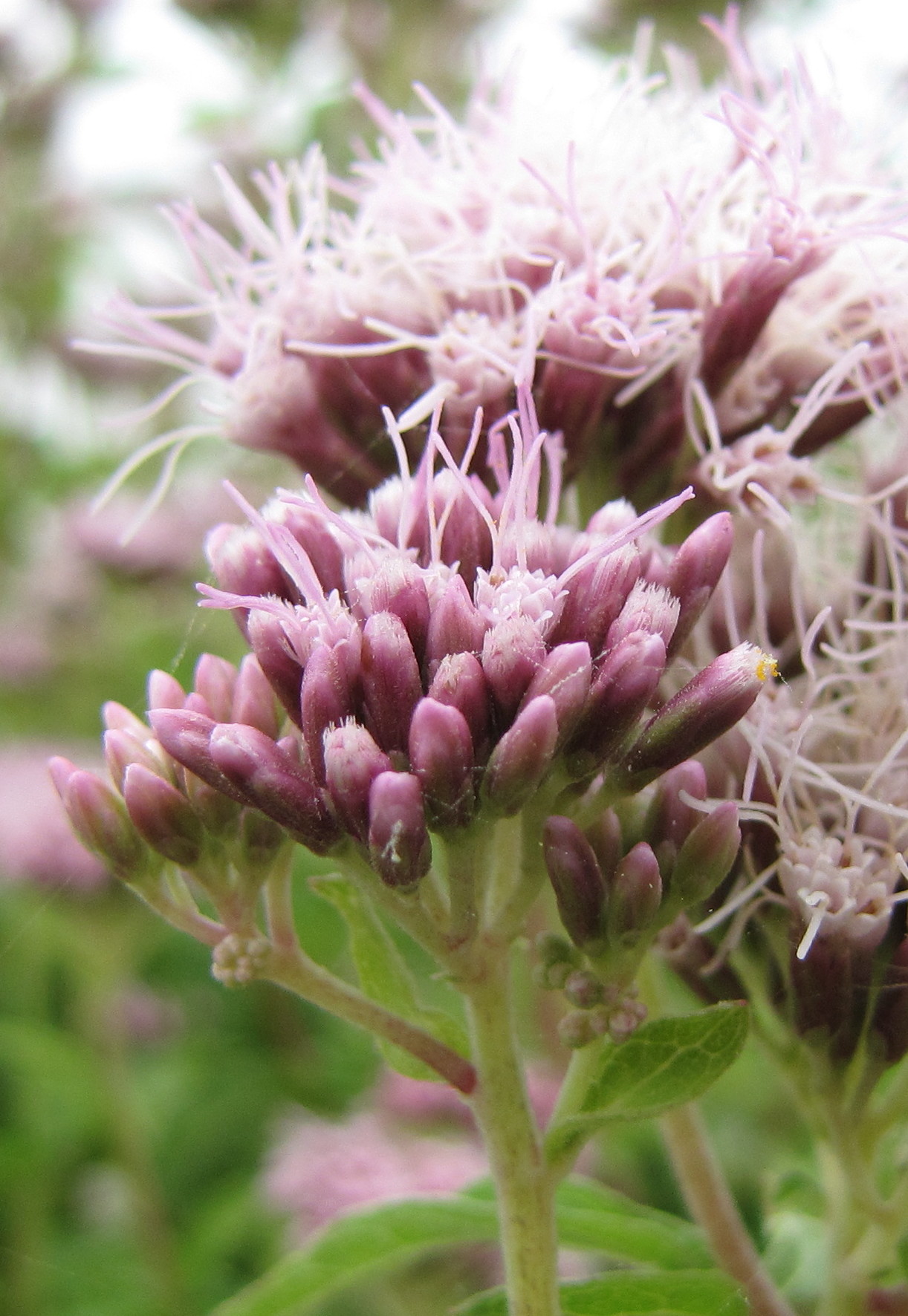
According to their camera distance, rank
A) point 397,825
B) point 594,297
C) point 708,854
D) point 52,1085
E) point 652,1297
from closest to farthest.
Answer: point 397,825 → point 708,854 → point 652,1297 → point 594,297 → point 52,1085

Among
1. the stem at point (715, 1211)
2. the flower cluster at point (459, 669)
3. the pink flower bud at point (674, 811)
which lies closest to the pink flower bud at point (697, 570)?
the flower cluster at point (459, 669)

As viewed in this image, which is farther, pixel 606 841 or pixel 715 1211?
pixel 715 1211

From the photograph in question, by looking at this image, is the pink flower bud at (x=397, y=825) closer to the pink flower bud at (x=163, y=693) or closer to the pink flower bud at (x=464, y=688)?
the pink flower bud at (x=464, y=688)

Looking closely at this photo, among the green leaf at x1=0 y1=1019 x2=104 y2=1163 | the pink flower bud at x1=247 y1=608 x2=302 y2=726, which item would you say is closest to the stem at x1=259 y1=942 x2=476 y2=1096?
the pink flower bud at x1=247 y1=608 x2=302 y2=726

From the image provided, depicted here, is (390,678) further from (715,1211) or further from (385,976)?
(715,1211)

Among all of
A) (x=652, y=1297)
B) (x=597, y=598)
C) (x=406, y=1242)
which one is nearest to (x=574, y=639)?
(x=597, y=598)

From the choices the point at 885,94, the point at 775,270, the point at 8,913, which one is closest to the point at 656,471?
the point at 775,270
